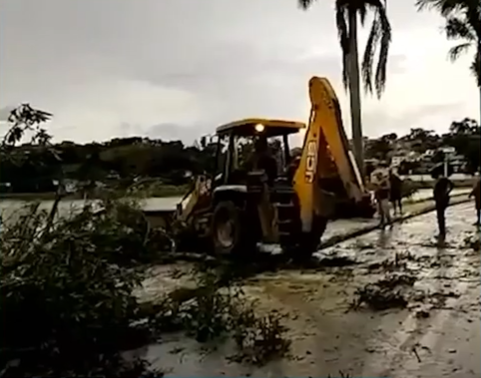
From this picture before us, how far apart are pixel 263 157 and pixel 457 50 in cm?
317

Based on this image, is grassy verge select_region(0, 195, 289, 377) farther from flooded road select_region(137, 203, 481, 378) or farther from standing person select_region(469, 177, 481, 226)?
standing person select_region(469, 177, 481, 226)

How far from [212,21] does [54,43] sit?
105cm

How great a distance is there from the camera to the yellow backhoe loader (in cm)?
654

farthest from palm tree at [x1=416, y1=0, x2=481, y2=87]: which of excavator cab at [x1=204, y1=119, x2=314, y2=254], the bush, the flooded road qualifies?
excavator cab at [x1=204, y1=119, x2=314, y2=254]

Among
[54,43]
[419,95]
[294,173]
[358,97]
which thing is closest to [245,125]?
[294,173]

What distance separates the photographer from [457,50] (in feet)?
13.7

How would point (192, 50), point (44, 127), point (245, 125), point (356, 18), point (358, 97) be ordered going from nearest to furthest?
1. point (44, 127)
2. point (192, 50)
3. point (358, 97)
4. point (245, 125)
5. point (356, 18)

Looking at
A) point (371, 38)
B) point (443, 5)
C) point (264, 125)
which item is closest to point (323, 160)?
point (264, 125)

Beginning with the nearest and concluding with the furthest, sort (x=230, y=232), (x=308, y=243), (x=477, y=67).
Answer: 1. (x=477, y=67)
2. (x=308, y=243)
3. (x=230, y=232)

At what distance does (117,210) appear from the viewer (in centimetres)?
374

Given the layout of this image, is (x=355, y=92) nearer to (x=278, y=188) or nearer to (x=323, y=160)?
(x=323, y=160)

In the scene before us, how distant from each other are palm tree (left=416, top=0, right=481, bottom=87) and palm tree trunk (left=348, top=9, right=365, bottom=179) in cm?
104

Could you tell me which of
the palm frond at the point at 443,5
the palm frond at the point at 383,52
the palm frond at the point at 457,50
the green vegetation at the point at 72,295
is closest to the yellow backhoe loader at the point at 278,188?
the palm frond at the point at 383,52

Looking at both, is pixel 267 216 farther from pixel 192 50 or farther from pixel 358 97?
pixel 192 50
